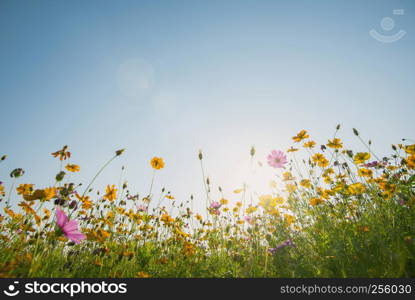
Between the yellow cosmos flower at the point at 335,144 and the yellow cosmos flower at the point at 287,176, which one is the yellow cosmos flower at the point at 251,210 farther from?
the yellow cosmos flower at the point at 335,144

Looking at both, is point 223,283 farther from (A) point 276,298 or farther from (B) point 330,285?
(B) point 330,285

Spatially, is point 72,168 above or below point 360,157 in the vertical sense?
below

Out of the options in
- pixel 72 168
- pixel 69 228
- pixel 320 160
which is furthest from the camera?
pixel 320 160

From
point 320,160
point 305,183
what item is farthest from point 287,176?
point 320,160

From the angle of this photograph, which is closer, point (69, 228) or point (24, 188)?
point (69, 228)

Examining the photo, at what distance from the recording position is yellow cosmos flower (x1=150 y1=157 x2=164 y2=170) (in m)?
3.09

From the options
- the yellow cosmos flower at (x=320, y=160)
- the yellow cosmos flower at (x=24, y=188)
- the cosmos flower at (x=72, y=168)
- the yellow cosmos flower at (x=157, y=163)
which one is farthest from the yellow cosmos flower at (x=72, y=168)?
the yellow cosmos flower at (x=320, y=160)

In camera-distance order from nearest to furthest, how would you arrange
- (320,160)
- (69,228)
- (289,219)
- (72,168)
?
(69,228) → (72,168) → (289,219) → (320,160)

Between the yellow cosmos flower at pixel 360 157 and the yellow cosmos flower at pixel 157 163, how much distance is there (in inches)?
108

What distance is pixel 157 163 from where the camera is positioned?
3135mm

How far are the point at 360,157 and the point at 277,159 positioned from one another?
1111 mm

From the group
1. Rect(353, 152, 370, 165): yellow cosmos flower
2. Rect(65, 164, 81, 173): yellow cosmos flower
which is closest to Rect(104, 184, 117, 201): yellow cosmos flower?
Rect(65, 164, 81, 173): yellow cosmos flower

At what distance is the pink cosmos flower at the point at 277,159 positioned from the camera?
3.02 meters

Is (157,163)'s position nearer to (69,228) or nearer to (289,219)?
(69,228)
